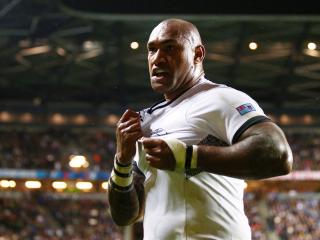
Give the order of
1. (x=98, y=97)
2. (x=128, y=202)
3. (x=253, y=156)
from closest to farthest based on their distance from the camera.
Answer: (x=253, y=156)
(x=128, y=202)
(x=98, y=97)

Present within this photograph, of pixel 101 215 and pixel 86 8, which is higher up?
pixel 86 8

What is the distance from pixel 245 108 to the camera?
6.73 feet

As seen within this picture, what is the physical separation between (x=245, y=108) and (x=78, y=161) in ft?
82.6

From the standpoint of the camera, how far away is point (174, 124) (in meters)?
2.29

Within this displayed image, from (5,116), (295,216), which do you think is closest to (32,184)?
(5,116)

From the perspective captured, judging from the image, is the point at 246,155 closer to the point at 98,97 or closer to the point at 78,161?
the point at 78,161

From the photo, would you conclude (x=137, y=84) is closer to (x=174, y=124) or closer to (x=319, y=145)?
(x=319, y=145)

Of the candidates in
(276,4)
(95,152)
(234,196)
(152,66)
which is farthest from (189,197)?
(95,152)

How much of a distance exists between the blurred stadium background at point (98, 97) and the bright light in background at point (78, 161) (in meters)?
0.05

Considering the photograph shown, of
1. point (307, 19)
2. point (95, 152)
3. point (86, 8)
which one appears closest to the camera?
point (86, 8)

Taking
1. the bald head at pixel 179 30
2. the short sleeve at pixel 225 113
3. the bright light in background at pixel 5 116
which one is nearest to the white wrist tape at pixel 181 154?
the short sleeve at pixel 225 113

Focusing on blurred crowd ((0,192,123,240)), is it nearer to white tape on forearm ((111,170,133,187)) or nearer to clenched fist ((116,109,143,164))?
white tape on forearm ((111,170,133,187))

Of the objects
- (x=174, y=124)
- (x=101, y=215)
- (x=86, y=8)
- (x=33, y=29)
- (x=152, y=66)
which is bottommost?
(x=101, y=215)

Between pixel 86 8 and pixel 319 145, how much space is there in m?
14.3
